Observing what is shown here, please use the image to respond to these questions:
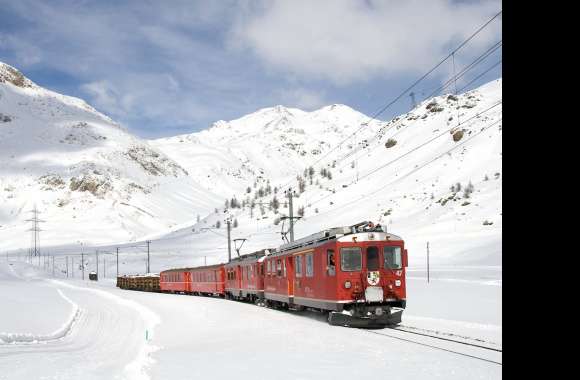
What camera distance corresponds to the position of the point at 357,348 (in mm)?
13203

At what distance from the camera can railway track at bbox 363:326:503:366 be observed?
11.6m

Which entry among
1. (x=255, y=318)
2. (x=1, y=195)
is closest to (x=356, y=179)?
(x=255, y=318)

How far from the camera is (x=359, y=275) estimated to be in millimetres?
18828

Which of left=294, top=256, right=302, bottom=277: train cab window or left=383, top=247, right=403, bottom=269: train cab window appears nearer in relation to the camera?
left=383, top=247, right=403, bottom=269: train cab window

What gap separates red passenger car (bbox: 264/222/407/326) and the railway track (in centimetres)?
90

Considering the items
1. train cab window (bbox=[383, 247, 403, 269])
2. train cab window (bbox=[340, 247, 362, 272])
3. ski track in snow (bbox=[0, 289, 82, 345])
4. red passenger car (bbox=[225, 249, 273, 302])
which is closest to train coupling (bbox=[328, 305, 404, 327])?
train cab window (bbox=[340, 247, 362, 272])

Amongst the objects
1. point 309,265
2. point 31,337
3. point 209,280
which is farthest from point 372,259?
point 209,280

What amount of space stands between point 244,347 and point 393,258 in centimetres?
713

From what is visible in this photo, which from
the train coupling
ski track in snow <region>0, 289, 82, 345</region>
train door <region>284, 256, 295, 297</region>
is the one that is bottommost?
ski track in snow <region>0, 289, 82, 345</region>

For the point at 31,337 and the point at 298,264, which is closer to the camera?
the point at 31,337

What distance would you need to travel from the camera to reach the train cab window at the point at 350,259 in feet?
61.7

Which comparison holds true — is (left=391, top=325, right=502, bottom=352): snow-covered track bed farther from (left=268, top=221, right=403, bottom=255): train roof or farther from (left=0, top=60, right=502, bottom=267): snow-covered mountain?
(left=0, top=60, right=502, bottom=267): snow-covered mountain

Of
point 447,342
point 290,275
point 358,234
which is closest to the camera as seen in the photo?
point 447,342

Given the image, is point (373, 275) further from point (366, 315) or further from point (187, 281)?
point (187, 281)
